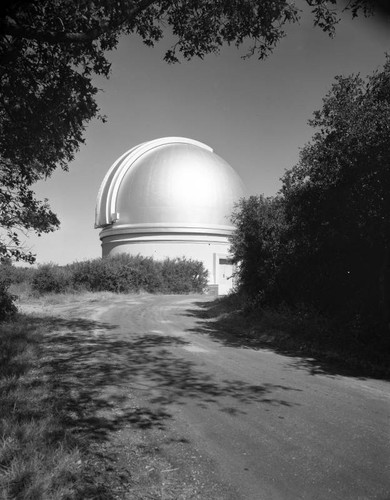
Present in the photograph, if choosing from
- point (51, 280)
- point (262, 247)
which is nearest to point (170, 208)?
point (51, 280)

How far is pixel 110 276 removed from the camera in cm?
3108

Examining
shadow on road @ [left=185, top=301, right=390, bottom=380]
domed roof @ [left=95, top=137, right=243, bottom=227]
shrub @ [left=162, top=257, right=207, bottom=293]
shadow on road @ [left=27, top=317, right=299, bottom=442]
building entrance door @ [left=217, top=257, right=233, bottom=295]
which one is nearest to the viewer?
shadow on road @ [left=27, top=317, right=299, bottom=442]

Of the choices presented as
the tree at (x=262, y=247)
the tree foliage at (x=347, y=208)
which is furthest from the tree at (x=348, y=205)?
the tree at (x=262, y=247)

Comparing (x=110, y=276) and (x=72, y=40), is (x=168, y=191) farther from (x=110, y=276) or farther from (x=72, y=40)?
(x=72, y=40)

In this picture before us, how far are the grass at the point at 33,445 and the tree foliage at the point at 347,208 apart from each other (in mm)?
7572

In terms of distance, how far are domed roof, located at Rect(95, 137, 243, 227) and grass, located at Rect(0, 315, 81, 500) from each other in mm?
30687

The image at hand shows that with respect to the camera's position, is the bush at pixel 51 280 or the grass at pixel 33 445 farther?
the bush at pixel 51 280

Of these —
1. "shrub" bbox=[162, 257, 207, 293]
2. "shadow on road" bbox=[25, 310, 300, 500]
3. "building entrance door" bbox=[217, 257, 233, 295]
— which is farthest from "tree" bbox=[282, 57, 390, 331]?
"building entrance door" bbox=[217, 257, 233, 295]

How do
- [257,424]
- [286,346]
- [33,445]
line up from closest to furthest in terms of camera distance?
[33,445] < [257,424] < [286,346]

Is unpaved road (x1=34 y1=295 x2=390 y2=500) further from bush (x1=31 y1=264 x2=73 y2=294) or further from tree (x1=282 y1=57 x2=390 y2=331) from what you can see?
bush (x1=31 y1=264 x2=73 y2=294)

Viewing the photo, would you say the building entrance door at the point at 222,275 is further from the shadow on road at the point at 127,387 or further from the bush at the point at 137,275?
the shadow on road at the point at 127,387

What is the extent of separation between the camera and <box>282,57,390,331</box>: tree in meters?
9.41

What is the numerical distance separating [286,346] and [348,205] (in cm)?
402

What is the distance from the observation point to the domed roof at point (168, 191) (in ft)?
122
